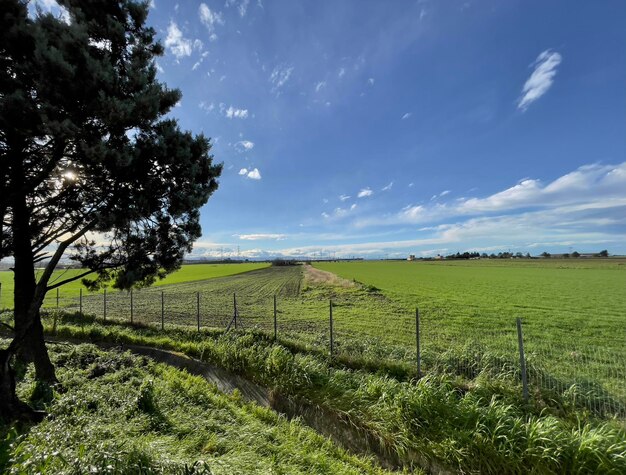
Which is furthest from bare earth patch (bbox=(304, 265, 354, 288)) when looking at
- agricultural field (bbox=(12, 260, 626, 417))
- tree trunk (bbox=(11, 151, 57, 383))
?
tree trunk (bbox=(11, 151, 57, 383))

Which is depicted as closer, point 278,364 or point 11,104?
point 11,104

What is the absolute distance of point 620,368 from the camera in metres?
7.34

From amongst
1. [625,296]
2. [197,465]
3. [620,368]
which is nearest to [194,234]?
[197,465]

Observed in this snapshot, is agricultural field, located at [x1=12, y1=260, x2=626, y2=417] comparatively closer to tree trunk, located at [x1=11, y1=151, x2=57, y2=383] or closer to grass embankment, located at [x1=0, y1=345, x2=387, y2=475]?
grass embankment, located at [x1=0, y1=345, x2=387, y2=475]

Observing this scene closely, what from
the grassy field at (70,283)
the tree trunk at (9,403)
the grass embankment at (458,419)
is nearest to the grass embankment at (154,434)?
the tree trunk at (9,403)

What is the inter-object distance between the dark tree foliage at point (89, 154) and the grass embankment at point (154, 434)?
1.28 metres

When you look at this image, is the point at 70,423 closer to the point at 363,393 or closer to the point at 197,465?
the point at 197,465

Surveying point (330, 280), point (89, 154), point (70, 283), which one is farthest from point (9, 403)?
point (70, 283)

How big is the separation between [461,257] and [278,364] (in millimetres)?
203557

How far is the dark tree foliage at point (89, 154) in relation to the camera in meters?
4.86

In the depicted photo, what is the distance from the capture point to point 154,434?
4469 mm

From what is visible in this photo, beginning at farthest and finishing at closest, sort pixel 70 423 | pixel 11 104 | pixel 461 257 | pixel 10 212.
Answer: pixel 461 257 < pixel 10 212 < pixel 11 104 < pixel 70 423

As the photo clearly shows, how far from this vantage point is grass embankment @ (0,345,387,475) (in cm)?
296

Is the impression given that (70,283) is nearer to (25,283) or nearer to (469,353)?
(25,283)
